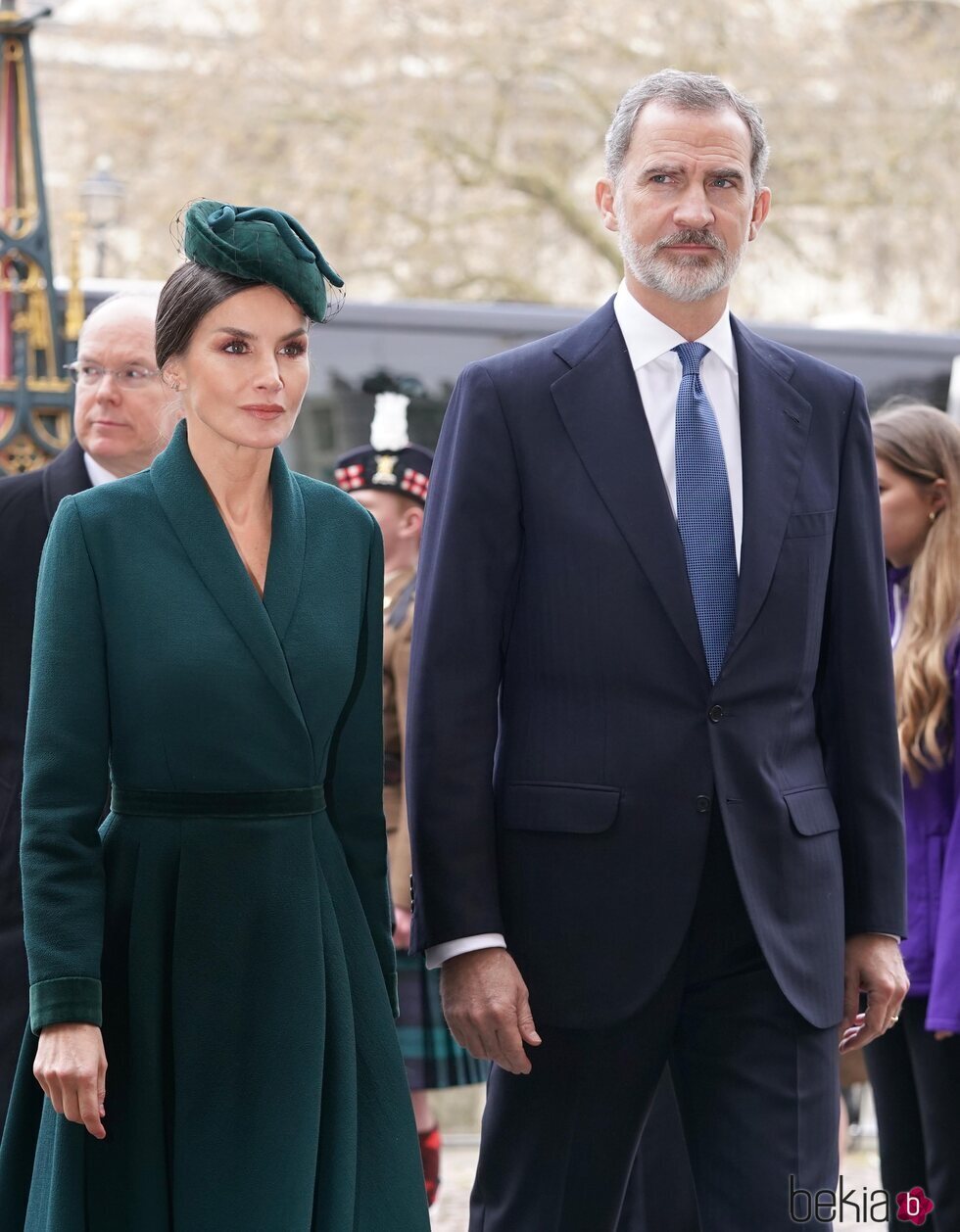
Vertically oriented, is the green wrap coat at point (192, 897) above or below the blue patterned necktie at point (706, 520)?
below

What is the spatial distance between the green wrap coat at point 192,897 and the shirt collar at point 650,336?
0.79m

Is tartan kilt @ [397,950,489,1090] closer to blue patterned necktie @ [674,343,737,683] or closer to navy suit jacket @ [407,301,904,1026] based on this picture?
navy suit jacket @ [407,301,904,1026]

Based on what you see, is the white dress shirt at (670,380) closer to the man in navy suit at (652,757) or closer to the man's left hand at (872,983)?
the man in navy suit at (652,757)

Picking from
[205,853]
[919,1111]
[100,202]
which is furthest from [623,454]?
[100,202]

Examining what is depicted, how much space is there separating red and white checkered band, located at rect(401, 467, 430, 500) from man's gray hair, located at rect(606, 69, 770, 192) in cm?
249

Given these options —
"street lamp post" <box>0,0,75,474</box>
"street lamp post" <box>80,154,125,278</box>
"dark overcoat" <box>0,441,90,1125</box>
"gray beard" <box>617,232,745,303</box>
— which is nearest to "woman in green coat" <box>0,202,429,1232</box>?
"gray beard" <box>617,232,745,303</box>

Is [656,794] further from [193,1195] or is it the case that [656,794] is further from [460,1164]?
[460,1164]

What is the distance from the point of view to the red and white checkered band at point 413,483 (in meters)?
5.91

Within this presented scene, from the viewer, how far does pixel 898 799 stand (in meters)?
3.36

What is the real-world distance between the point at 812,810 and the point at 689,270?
911mm

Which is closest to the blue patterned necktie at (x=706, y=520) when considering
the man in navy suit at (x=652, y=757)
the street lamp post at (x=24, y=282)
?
the man in navy suit at (x=652, y=757)

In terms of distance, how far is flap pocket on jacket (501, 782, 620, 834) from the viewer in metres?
3.19

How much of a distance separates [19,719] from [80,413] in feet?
2.15

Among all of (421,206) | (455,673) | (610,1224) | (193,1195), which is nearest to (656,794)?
(455,673)
